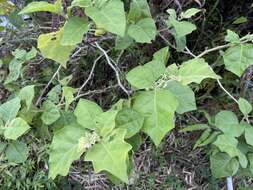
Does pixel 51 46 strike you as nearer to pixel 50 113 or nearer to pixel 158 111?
pixel 50 113

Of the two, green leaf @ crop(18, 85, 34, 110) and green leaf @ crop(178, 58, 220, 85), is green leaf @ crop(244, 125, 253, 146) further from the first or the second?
green leaf @ crop(18, 85, 34, 110)

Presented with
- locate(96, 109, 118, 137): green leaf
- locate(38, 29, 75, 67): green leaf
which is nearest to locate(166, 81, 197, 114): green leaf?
locate(96, 109, 118, 137): green leaf

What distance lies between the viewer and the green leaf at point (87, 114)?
35.6 inches

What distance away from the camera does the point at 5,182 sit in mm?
1787

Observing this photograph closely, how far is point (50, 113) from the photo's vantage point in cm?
106

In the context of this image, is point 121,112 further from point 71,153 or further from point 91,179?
point 91,179

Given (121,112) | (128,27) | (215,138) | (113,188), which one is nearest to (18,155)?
(121,112)

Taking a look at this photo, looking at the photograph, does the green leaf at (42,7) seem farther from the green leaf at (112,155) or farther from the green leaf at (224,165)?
the green leaf at (224,165)

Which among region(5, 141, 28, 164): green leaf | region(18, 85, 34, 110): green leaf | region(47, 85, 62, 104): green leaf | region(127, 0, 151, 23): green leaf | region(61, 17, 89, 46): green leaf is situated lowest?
region(47, 85, 62, 104): green leaf

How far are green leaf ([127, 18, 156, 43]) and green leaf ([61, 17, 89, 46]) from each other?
0.14 m

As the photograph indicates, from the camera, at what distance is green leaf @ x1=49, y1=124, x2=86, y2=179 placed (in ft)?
2.78

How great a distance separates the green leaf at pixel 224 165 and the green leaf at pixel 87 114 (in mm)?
486

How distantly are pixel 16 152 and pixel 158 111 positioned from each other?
35 cm

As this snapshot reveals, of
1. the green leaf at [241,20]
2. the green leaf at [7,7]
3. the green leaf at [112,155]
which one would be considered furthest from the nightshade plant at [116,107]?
the green leaf at [241,20]
